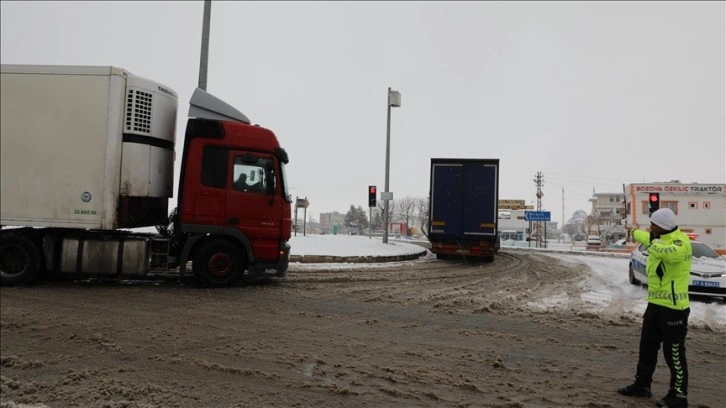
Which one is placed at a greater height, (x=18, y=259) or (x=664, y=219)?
(x=664, y=219)

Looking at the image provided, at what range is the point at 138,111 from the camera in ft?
26.4

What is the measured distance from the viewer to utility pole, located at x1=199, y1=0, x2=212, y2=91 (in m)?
12.1

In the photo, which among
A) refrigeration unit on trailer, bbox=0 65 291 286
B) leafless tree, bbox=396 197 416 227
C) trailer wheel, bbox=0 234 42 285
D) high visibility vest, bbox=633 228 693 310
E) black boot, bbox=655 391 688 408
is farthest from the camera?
leafless tree, bbox=396 197 416 227

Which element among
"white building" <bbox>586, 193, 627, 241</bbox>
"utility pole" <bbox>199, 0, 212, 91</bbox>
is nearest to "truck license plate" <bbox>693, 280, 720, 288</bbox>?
"utility pole" <bbox>199, 0, 212, 91</bbox>

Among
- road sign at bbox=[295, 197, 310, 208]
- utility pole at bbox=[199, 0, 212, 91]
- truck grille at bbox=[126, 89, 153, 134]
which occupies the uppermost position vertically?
→ utility pole at bbox=[199, 0, 212, 91]

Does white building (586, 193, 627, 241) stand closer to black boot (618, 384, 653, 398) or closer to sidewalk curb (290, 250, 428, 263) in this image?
sidewalk curb (290, 250, 428, 263)

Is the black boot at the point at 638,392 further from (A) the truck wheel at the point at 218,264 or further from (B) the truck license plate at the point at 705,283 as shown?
(B) the truck license plate at the point at 705,283

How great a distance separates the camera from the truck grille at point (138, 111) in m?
7.96

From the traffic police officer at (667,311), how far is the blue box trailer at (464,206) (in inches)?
482

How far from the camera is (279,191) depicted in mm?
8523

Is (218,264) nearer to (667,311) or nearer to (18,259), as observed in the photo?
Result: (18,259)

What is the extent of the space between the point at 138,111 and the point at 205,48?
17.0ft

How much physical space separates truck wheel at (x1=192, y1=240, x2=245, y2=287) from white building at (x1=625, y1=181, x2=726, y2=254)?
38.0m

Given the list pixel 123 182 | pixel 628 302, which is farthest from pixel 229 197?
pixel 628 302
